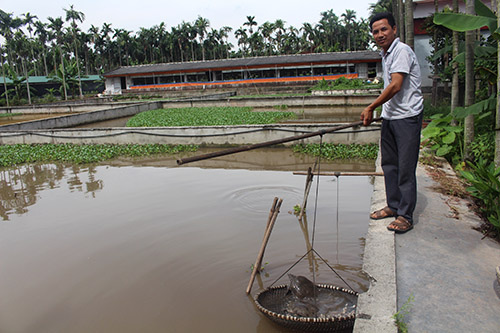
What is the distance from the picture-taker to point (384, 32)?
3543mm

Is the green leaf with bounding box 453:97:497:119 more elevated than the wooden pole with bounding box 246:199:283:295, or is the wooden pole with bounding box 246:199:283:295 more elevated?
the green leaf with bounding box 453:97:497:119

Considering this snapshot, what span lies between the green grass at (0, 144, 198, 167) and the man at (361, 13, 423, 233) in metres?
→ 8.52

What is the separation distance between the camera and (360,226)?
5.31 meters

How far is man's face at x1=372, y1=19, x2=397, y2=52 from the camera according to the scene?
3533mm

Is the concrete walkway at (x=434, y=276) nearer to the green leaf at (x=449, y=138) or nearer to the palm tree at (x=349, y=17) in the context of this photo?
the green leaf at (x=449, y=138)

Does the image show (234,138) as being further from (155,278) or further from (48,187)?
(155,278)

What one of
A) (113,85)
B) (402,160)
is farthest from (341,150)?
(113,85)

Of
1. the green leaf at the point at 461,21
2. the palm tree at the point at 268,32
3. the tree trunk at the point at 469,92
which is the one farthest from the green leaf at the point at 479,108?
the palm tree at the point at 268,32

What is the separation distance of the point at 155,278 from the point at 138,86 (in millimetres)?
42195

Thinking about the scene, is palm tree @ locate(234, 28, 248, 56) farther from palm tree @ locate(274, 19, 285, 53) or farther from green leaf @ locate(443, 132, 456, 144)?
green leaf @ locate(443, 132, 456, 144)

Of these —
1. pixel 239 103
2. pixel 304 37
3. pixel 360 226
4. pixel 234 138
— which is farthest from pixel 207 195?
pixel 304 37

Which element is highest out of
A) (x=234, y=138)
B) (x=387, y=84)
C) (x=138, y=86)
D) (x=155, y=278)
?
(x=138, y=86)

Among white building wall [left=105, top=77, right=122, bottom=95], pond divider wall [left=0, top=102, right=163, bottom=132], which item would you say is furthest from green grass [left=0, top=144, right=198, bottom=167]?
white building wall [left=105, top=77, right=122, bottom=95]

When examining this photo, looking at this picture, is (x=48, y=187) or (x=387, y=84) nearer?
(x=387, y=84)
